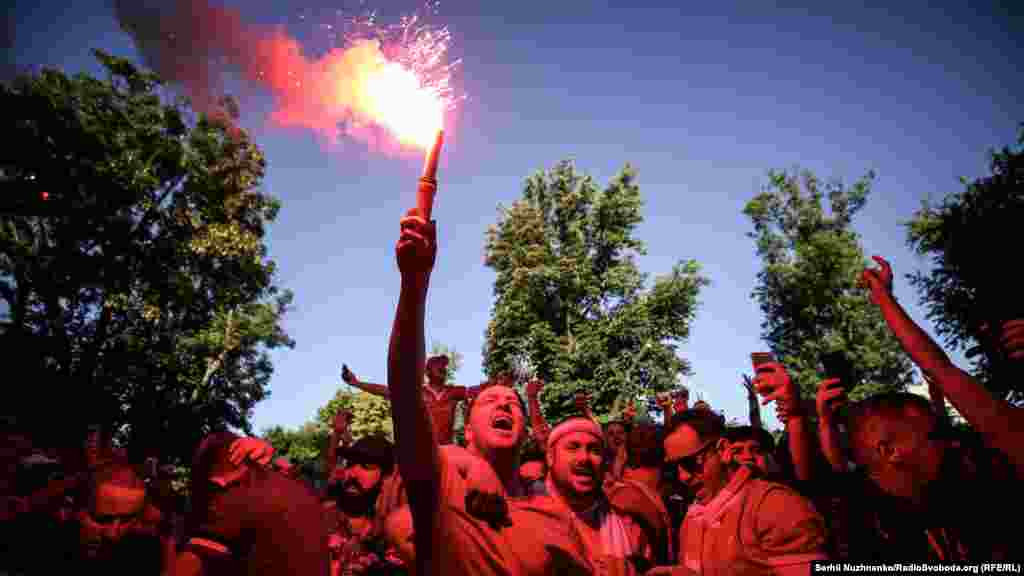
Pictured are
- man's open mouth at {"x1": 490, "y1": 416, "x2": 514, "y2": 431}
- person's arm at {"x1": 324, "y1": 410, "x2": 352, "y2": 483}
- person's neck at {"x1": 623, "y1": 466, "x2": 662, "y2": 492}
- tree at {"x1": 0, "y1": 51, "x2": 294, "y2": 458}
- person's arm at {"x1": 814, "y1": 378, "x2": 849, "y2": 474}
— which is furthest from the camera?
tree at {"x1": 0, "y1": 51, "x2": 294, "y2": 458}

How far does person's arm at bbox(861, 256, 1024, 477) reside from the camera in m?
2.07

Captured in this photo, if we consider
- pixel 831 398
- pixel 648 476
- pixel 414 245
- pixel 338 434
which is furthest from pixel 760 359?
pixel 338 434

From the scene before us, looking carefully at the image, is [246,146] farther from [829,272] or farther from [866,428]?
[829,272]

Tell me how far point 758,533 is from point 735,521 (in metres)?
0.19

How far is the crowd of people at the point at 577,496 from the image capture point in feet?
6.54

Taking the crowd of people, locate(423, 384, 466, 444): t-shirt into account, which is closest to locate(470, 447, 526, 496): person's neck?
the crowd of people

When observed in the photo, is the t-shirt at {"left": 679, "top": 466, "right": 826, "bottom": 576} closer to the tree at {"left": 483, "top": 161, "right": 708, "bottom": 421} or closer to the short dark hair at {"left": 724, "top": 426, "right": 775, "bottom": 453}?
the short dark hair at {"left": 724, "top": 426, "right": 775, "bottom": 453}

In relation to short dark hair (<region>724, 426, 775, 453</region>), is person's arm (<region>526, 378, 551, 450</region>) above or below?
above

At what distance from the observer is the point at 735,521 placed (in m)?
2.99

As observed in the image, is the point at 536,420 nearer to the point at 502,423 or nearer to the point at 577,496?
the point at 577,496

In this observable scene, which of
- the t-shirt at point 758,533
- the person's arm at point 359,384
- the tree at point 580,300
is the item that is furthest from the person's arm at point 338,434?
the tree at point 580,300

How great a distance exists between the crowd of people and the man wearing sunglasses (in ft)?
0.03

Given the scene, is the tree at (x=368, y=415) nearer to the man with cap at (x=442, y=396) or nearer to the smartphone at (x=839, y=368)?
the man with cap at (x=442, y=396)

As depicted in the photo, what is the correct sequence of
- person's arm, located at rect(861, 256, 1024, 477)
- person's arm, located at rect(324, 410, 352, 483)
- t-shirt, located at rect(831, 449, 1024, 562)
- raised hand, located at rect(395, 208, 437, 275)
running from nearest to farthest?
raised hand, located at rect(395, 208, 437, 275)
person's arm, located at rect(861, 256, 1024, 477)
t-shirt, located at rect(831, 449, 1024, 562)
person's arm, located at rect(324, 410, 352, 483)
